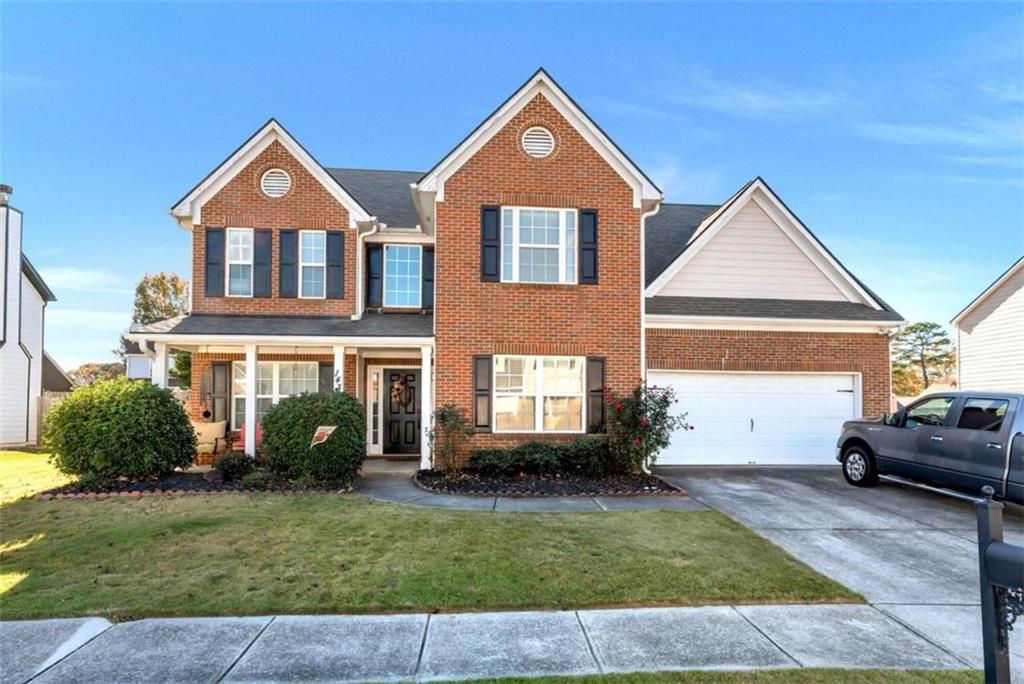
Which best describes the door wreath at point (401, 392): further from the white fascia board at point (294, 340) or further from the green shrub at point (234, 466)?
the green shrub at point (234, 466)

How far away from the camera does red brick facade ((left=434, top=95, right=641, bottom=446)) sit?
11.3m

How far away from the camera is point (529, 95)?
11.6 meters

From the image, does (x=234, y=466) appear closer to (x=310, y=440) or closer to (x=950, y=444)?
(x=310, y=440)

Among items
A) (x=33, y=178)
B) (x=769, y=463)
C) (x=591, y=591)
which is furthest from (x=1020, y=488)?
(x=33, y=178)

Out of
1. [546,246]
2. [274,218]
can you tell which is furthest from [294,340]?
[546,246]

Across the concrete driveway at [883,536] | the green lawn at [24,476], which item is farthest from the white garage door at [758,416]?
the green lawn at [24,476]

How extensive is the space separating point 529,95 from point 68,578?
444 inches

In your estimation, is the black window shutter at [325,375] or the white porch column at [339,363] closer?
the white porch column at [339,363]

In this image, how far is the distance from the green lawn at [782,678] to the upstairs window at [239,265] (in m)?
11.5

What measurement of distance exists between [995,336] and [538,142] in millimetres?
17341

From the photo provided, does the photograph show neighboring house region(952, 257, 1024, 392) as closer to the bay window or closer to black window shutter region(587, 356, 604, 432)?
black window shutter region(587, 356, 604, 432)

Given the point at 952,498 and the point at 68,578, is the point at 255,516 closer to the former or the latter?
the point at 68,578

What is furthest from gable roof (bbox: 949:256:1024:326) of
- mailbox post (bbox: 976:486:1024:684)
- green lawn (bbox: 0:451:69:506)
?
green lawn (bbox: 0:451:69:506)

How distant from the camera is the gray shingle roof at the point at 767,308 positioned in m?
12.1
